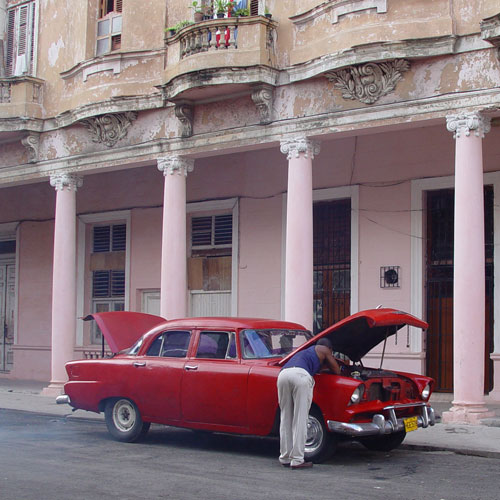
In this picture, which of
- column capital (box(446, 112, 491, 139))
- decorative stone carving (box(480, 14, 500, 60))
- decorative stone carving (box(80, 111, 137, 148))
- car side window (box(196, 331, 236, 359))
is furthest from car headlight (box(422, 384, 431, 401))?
decorative stone carving (box(80, 111, 137, 148))

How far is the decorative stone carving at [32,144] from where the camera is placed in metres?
18.5

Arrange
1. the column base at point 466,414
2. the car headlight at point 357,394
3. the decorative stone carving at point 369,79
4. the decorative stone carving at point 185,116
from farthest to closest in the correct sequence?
the decorative stone carving at point 185,116 → the decorative stone carving at point 369,79 → the column base at point 466,414 → the car headlight at point 357,394

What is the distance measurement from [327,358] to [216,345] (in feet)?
5.20

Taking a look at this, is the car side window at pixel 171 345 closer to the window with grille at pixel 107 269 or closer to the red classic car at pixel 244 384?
the red classic car at pixel 244 384

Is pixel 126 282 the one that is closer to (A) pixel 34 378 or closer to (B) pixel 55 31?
(A) pixel 34 378

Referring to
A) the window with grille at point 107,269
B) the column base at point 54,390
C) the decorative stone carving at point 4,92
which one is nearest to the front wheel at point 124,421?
the column base at point 54,390

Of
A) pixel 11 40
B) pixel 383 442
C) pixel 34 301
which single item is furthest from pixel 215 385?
pixel 34 301

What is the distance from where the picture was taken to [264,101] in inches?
573

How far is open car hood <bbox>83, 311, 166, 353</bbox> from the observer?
11.7m

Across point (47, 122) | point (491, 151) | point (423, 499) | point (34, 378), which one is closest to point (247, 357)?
point (423, 499)

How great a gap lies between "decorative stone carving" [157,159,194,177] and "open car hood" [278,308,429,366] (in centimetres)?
698

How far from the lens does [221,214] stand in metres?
18.9

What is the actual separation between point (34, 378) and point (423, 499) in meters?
15.9

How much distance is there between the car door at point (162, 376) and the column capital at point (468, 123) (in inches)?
203
